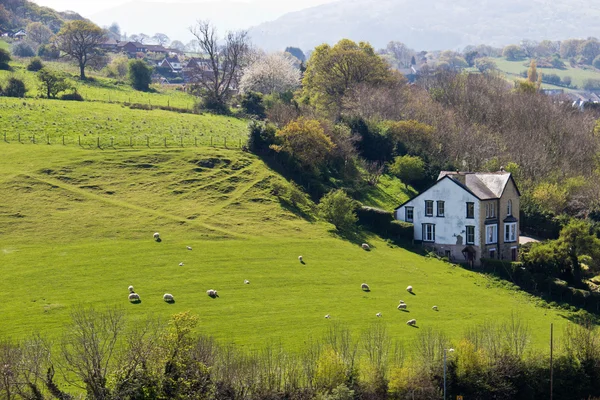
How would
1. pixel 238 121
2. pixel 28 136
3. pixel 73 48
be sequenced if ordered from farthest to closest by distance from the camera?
pixel 73 48 → pixel 238 121 → pixel 28 136

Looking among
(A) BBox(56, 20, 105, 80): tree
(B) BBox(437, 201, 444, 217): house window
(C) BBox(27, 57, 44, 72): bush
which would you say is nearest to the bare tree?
(B) BBox(437, 201, 444, 217): house window

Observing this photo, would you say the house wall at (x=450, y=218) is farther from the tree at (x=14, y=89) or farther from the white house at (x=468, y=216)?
the tree at (x=14, y=89)

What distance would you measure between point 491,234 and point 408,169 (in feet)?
63.4

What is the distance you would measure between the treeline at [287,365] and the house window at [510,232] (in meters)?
27.7

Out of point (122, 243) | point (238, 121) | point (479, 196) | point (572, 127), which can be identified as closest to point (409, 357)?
point (122, 243)

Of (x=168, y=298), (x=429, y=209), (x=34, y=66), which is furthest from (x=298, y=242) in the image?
(x=34, y=66)

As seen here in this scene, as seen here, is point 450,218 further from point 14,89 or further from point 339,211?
point 14,89

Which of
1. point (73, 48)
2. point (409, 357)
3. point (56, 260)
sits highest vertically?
point (73, 48)

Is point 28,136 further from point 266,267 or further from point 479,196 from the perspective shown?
point 479,196

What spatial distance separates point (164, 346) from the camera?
147ft

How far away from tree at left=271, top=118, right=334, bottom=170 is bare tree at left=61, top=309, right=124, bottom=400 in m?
46.5

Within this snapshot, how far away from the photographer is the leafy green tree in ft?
268

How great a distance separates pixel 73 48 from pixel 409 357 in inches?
4465

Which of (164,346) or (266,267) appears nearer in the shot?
(164,346)
